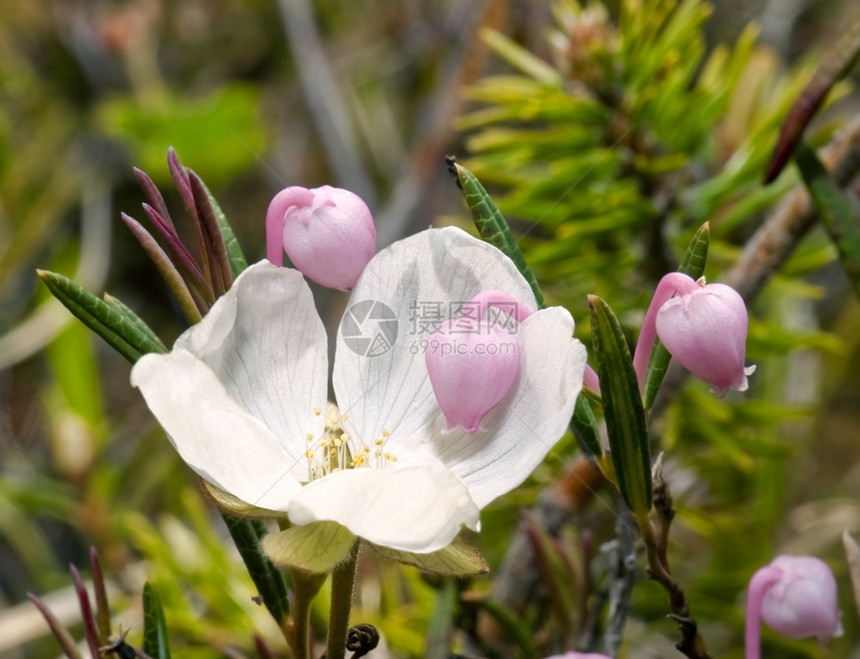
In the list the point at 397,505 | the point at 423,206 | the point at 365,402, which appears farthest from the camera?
the point at 423,206

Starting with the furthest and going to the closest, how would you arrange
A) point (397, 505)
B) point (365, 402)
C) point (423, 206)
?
point (423, 206)
point (365, 402)
point (397, 505)

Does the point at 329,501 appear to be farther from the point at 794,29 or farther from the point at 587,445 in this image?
the point at 794,29

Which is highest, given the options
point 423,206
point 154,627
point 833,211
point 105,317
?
point 423,206

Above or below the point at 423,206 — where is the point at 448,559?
below

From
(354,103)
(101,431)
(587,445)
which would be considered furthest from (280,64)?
(587,445)

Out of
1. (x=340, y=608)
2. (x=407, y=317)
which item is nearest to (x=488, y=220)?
(x=407, y=317)

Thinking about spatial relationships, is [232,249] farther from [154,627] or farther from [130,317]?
[154,627]

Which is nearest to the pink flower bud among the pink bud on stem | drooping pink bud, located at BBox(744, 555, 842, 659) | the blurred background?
the pink bud on stem

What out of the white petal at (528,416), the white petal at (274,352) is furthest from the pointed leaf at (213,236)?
the white petal at (528,416)
